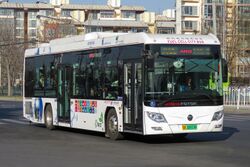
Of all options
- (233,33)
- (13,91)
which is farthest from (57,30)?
(233,33)

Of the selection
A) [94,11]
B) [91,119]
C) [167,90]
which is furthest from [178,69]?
[94,11]

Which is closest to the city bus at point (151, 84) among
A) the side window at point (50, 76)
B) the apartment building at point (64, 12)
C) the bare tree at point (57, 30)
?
the side window at point (50, 76)

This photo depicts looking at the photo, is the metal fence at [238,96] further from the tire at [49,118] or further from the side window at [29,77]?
the tire at [49,118]

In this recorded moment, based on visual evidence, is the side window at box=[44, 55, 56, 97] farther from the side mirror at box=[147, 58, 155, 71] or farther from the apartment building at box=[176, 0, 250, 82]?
the apartment building at box=[176, 0, 250, 82]

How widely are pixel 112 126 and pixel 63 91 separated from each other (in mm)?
4014

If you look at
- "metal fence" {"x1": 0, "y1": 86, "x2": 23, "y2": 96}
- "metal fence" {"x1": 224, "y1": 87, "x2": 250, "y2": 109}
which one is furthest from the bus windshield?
"metal fence" {"x1": 0, "y1": 86, "x2": 23, "y2": 96}

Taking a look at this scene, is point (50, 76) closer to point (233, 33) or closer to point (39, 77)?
point (39, 77)

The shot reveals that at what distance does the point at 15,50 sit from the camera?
285 ft

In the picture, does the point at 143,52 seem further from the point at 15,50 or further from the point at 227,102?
the point at 15,50

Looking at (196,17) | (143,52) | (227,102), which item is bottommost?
(227,102)

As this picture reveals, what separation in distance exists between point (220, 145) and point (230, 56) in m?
48.2

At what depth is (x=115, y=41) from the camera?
19.4 metres

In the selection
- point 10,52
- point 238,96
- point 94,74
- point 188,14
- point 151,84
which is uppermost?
point 188,14

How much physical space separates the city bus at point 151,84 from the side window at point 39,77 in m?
3.95
